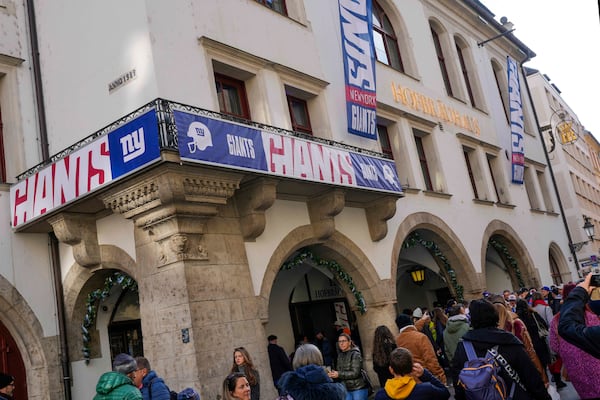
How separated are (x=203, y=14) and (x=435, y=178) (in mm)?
9012

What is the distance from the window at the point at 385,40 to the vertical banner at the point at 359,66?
3189 mm

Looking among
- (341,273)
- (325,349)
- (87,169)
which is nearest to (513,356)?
(87,169)

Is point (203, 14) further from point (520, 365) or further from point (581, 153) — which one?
point (581, 153)

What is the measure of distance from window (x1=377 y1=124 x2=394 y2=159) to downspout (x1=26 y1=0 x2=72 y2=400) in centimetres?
812

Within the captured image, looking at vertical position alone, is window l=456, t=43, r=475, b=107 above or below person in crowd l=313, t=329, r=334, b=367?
above

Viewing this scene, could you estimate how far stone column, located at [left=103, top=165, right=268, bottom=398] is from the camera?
8.30m

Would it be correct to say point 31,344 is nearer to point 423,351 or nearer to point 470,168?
point 423,351

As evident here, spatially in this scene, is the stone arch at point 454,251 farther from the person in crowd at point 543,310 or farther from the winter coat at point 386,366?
the winter coat at point 386,366

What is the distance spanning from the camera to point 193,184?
27.7ft

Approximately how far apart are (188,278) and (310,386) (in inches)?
179

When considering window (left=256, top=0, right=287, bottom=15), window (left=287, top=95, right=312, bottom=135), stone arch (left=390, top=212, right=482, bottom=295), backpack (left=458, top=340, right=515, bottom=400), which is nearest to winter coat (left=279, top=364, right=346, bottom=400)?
backpack (left=458, top=340, right=515, bottom=400)

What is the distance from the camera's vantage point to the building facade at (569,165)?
114 ft

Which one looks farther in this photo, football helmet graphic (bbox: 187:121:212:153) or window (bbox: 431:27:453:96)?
window (bbox: 431:27:453:96)

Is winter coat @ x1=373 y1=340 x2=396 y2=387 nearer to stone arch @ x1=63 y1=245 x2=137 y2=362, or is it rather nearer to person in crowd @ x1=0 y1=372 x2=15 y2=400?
person in crowd @ x1=0 y1=372 x2=15 y2=400
